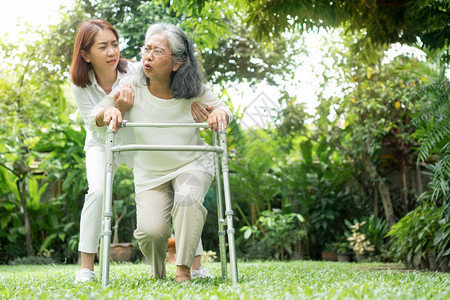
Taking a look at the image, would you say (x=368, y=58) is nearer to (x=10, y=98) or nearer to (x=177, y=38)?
(x=177, y=38)

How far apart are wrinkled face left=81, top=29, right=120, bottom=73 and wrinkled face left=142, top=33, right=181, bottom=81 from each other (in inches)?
18.6

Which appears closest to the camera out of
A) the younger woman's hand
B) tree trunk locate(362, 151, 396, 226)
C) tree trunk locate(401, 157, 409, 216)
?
the younger woman's hand

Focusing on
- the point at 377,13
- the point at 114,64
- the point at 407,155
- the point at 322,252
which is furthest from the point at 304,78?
the point at 114,64

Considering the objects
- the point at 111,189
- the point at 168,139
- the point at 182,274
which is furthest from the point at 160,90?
the point at 182,274

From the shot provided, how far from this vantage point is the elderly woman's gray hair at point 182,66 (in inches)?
116

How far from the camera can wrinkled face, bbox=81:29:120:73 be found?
11.0 ft

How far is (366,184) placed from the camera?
807cm

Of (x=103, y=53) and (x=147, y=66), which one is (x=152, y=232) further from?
(x=103, y=53)

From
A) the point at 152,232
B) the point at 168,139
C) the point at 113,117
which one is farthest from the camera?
the point at 168,139

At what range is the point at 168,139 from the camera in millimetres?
2955

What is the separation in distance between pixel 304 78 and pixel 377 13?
3099mm

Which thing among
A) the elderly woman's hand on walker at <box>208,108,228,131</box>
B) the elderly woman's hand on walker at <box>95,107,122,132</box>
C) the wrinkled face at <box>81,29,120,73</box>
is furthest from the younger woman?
the elderly woman's hand on walker at <box>208,108,228,131</box>

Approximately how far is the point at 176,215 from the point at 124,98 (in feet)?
2.31

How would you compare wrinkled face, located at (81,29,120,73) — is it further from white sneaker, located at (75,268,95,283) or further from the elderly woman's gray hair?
white sneaker, located at (75,268,95,283)
